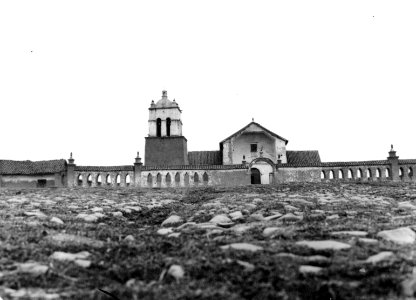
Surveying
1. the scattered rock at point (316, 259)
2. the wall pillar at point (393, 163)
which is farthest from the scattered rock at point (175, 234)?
the wall pillar at point (393, 163)

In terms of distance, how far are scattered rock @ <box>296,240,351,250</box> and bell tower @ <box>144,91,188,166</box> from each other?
113 feet

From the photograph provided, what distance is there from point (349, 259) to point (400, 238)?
3.40ft

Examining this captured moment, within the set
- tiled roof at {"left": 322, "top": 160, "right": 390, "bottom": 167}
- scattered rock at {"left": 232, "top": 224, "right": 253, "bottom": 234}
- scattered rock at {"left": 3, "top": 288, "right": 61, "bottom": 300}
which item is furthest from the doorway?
scattered rock at {"left": 3, "top": 288, "right": 61, "bottom": 300}

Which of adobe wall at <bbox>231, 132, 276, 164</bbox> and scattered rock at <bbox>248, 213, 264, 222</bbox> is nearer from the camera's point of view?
scattered rock at <bbox>248, 213, 264, 222</bbox>

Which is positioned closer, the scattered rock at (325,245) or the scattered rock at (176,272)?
the scattered rock at (176,272)

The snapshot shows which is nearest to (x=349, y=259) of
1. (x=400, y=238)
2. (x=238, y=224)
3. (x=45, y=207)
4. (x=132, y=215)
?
(x=400, y=238)

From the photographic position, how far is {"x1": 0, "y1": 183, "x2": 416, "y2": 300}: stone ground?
318 cm

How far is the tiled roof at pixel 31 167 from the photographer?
33.6 m

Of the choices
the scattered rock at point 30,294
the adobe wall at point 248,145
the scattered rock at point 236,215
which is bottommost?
the scattered rock at point 30,294

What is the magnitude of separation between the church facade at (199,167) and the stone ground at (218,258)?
18138 millimetres

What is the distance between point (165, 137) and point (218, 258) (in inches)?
1396

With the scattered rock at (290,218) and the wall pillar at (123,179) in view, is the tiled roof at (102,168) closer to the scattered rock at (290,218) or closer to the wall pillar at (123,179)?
the wall pillar at (123,179)

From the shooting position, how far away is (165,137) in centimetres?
3900

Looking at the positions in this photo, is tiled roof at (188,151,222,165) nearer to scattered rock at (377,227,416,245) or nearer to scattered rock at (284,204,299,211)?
scattered rock at (284,204,299,211)
